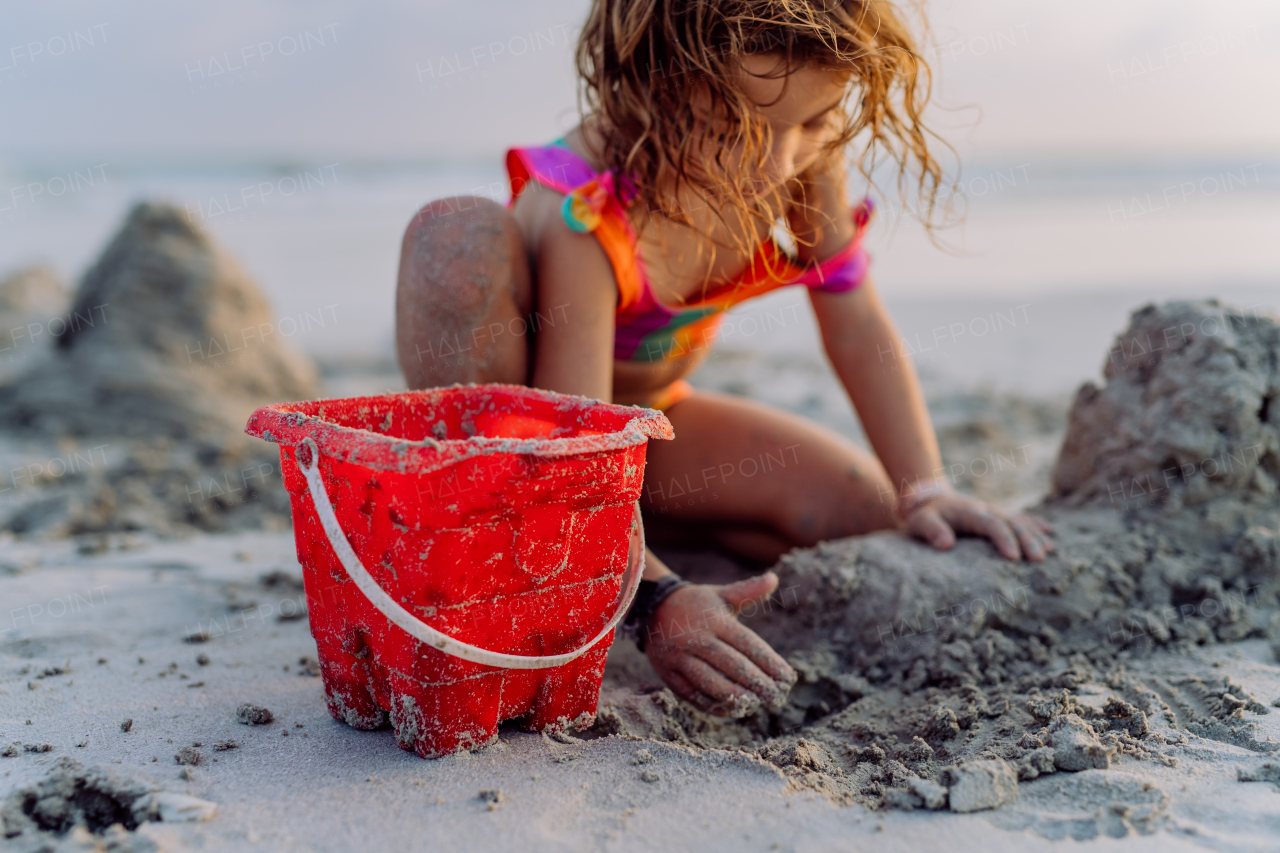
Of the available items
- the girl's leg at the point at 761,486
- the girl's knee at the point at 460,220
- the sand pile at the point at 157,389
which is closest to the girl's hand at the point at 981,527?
the girl's leg at the point at 761,486

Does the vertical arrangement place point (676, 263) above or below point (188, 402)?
above

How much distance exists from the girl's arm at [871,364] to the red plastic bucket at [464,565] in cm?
102

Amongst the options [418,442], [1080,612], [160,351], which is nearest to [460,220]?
[418,442]

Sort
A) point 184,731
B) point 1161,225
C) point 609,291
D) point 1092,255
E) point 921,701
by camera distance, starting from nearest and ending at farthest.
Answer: point 184,731
point 921,701
point 609,291
point 1092,255
point 1161,225

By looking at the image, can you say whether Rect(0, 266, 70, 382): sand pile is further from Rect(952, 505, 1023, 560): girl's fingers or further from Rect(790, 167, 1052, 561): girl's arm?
Rect(952, 505, 1023, 560): girl's fingers

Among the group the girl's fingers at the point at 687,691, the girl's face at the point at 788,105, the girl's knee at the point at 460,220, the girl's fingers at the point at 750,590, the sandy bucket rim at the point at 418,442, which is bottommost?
the girl's fingers at the point at 687,691

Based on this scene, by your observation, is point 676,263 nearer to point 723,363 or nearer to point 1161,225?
point 723,363

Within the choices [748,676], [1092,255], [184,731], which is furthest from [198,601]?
[1092,255]

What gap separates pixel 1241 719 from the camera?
4.75 ft

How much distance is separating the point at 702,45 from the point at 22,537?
7.48 feet

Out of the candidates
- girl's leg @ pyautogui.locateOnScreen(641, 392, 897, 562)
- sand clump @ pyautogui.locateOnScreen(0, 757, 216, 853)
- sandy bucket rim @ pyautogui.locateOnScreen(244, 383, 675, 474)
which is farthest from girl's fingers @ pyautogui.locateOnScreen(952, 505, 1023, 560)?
sand clump @ pyautogui.locateOnScreen(0, 757, 216, 853)

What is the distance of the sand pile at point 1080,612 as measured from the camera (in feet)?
4.76

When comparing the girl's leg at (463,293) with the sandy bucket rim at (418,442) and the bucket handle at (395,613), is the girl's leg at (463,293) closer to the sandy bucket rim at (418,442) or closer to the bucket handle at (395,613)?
the sandy bucket rim at (418,442)

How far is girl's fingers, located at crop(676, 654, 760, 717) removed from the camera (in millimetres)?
1510
